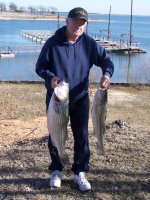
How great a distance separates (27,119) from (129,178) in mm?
4884

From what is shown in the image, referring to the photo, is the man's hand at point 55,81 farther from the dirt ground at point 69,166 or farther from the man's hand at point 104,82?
the dirt ground at point 69,166

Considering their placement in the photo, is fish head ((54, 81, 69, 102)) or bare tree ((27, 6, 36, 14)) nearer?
fish head ((54, 81, 69, 102))

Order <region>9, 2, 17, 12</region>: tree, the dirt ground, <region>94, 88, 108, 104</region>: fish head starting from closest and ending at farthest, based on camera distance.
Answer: <region>94, 88, 108, 104</region>: fish head < the dirt ground < <region>9, 2, 17, 12</region>: tree

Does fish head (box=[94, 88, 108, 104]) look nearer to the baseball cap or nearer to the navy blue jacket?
the navy blue jacket

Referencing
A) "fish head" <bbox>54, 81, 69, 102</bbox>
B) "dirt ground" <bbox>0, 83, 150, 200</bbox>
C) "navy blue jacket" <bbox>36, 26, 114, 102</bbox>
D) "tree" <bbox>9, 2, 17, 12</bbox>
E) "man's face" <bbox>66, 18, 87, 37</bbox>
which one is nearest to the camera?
"fish head" <bbox>54, 81, 69, 102</bbox>

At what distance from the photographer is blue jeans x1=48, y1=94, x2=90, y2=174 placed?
453 cm

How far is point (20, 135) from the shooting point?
7930mm

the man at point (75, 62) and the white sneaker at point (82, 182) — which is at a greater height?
the man at point (75, 62)

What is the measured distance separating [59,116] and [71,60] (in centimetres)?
62

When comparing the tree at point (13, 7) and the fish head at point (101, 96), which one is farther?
the tree at point (13, 7)

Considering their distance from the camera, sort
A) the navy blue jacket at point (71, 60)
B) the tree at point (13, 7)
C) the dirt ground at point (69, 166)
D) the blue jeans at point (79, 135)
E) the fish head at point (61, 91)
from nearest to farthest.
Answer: the fish head at point (61, 91) → the navy blue jacket at point (71, 60) → the blue jeans at point (79, 135) → the dirt ground at point (69, 166) → the tree at point (13, 7)

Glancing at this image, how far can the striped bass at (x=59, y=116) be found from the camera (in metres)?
3.84

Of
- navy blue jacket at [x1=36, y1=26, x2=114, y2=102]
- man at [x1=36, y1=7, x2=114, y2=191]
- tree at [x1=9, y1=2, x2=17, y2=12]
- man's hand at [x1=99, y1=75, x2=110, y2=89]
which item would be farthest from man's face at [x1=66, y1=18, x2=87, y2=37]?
tree at [x1=9, y1=2, x2=17, y2=12]

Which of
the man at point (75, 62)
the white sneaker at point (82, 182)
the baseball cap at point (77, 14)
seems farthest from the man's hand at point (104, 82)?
the white sneaker at point (82, 182)
